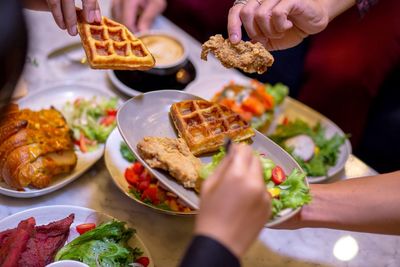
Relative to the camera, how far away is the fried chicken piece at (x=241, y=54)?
1.53 m

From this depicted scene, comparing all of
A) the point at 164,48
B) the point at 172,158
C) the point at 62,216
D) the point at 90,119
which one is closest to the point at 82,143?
the point at 90,119

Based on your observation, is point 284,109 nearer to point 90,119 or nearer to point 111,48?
point 90,119

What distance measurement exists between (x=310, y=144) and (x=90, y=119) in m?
1.00

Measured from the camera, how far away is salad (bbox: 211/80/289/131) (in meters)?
2.21

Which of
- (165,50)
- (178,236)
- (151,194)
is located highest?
(165,50)

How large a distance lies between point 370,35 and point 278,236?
1510 mm

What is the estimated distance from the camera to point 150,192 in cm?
173

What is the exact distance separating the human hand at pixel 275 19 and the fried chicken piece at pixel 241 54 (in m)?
0.03

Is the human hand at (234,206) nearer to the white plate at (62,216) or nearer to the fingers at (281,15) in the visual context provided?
the white plate at (62,216)

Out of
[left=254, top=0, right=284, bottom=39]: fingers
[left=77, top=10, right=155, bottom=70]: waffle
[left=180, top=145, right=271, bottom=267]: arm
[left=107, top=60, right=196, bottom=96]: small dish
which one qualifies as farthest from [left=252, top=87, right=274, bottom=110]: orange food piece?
[left=180, top=145, right=271, bottom=267]: arm

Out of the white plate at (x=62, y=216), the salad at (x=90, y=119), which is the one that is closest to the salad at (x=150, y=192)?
the white plate at (x=62, y=216)

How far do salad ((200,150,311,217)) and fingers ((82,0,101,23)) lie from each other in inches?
26.5

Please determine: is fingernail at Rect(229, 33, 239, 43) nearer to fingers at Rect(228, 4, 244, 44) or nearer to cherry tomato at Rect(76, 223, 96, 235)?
fingers at Rect(228, 4, 244, 44)

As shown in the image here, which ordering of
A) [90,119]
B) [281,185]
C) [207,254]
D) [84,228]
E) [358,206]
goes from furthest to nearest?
[90,119] < [84,228] < [358,206] < [281,185] < [207,254]
